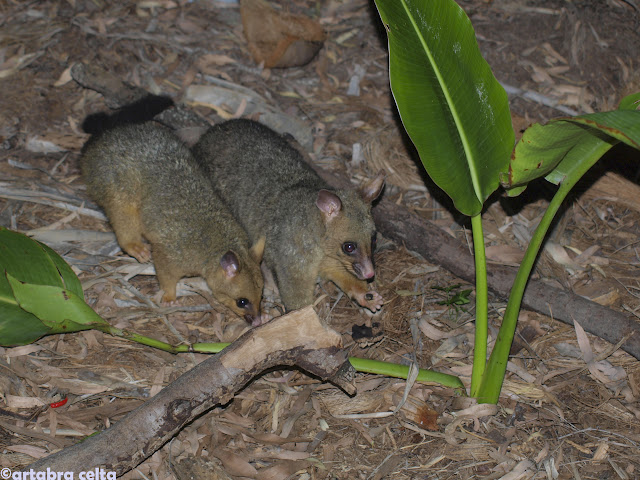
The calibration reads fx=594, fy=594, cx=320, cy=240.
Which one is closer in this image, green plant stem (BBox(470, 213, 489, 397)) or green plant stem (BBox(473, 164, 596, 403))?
green plant stem (BBox(473, 164, 596, 403))

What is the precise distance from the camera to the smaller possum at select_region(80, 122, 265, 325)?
5508mm

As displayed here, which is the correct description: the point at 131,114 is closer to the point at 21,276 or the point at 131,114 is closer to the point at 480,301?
the point at 21,276

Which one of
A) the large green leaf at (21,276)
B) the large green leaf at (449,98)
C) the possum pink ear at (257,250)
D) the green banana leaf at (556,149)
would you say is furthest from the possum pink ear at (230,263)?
the green banana leaf at (556,149)

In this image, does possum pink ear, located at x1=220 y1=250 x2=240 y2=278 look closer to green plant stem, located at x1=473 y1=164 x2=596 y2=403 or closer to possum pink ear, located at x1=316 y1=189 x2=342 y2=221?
possum pink ear, located at x1=316 y1=189 x2=342 y2=221

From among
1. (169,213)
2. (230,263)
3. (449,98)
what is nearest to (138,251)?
(169,213)

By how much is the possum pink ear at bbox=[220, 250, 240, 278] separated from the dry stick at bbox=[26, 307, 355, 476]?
1498 millimetres

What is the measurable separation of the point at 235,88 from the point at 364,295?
3.36m

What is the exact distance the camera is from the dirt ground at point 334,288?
164 inches

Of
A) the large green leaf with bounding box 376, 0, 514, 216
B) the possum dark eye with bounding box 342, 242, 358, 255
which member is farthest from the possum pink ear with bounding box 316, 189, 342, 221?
the large green leaf with bounding box 376, 0, 514, 216

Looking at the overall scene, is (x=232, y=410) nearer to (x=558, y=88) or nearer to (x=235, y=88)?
(x=235, y=88)

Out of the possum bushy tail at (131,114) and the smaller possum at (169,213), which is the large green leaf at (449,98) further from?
the possum bushy tail at (131,114)

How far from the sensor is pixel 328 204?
17.0 feet

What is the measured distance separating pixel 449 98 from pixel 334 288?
8.10 ft

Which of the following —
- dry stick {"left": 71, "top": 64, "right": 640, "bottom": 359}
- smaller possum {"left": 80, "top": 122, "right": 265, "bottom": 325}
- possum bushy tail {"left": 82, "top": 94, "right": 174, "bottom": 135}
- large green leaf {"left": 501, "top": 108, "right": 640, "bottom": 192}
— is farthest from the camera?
possum bushy tail {"left": 82, "top": 94, "right": 174, "bottom": 135}
